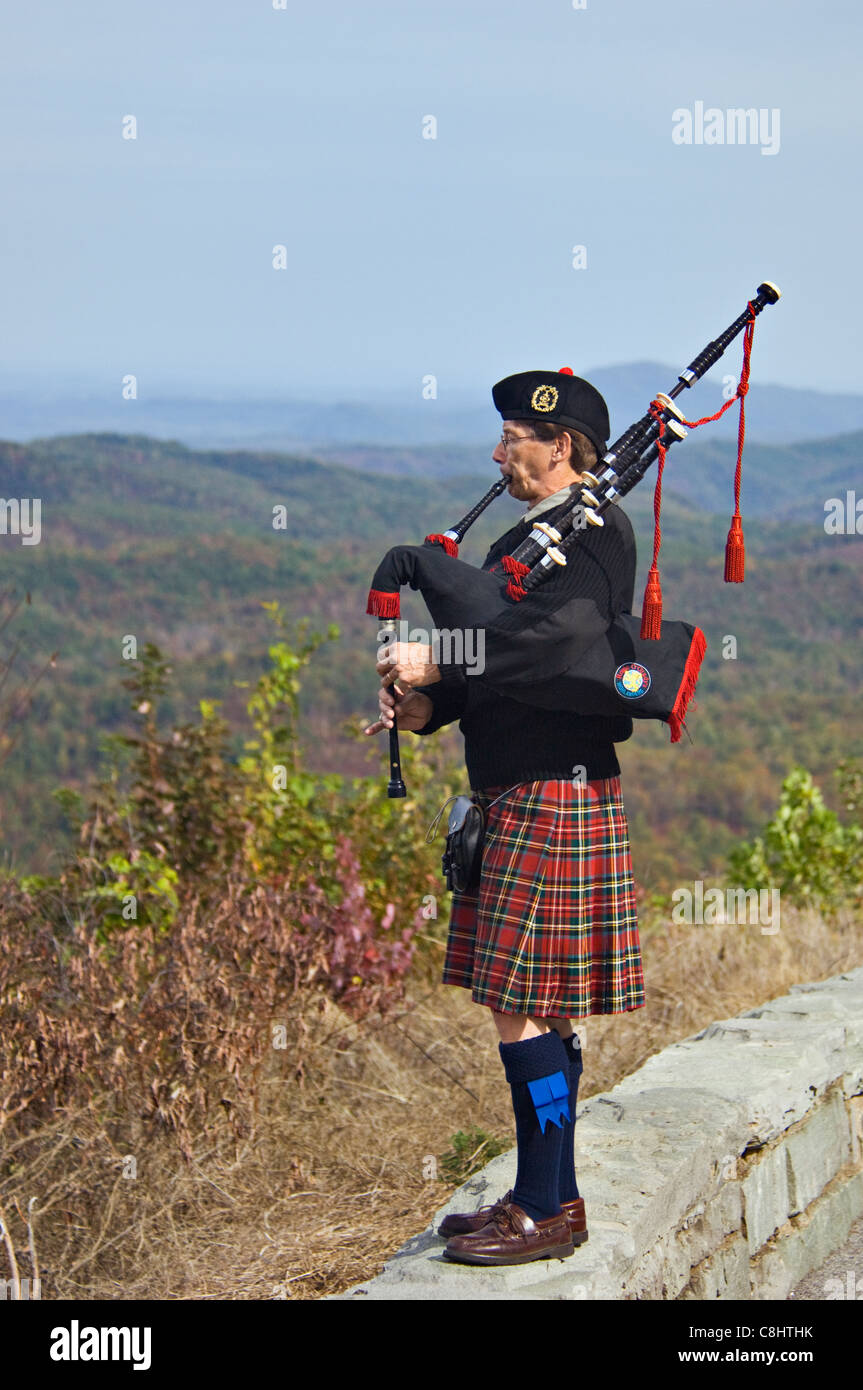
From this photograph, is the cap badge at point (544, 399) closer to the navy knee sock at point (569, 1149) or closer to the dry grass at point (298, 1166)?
the navy knee sock at point (569, 1149)

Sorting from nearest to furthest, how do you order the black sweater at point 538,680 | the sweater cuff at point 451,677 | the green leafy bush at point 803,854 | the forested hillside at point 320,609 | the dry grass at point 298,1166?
the black sweater at point 538,680 → the sweater cuff at point 451,677 → the dry grass at point 298,1166 → the green leafy bush at point 803,854 → the forested hillside at point 320,609

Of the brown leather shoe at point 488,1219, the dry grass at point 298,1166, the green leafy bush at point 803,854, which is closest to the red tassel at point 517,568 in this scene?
the brown leather shoe at point 488,1219

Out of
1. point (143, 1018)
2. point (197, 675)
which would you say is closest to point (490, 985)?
point (143, 1018)

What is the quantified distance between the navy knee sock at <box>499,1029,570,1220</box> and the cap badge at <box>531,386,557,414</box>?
1.32 metres

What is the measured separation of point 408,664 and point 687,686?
593mm

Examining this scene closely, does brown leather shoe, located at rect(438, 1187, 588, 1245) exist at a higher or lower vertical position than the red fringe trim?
lower

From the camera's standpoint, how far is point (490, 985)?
10.3ft

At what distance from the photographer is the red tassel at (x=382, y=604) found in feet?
10.4

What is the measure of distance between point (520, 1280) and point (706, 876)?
5.47 m

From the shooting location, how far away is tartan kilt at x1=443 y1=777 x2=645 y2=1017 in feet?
10.3

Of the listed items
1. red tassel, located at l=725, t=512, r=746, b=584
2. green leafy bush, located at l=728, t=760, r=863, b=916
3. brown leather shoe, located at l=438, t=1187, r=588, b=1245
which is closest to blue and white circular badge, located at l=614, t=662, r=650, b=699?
red tassel, located at l=725, t=512, r=746, b=584

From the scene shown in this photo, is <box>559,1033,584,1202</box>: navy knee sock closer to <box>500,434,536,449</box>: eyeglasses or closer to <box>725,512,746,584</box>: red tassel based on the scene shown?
<box>725,512,746,584</box>: red tassel
